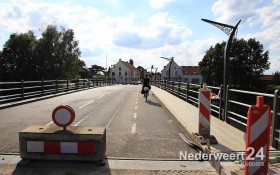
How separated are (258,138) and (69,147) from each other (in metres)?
3.34

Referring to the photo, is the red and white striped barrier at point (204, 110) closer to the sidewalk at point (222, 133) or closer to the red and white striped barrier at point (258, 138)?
the sidewalk at point (222, 133)

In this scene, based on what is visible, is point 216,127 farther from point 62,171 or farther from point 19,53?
point 19,53

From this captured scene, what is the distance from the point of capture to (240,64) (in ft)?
234

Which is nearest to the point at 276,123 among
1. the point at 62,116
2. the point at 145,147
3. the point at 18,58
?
the point at 145,147

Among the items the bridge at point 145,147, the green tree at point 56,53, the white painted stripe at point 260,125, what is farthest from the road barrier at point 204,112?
the green tree at point 56,53

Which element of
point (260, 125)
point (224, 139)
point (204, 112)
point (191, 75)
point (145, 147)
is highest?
point (191, 75)

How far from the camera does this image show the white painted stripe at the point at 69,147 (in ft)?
20.6

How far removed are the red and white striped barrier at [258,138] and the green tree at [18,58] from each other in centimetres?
6775

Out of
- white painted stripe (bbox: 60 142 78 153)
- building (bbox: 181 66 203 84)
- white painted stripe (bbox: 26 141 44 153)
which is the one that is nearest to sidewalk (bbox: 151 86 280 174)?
white painted stripe (bbox: 60 142 78 153)

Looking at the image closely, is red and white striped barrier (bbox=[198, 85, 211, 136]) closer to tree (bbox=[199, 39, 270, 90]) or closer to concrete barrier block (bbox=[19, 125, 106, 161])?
concrete barrier block (bbox=[19, 125, 106, 161])

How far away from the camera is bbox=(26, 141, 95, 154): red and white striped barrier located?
6293 millimetres

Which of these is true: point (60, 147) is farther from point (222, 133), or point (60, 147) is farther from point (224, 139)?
point (222, 133)

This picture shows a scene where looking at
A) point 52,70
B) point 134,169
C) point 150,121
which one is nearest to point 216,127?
point 150,121

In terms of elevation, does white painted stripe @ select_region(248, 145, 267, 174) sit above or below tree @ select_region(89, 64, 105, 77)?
below
